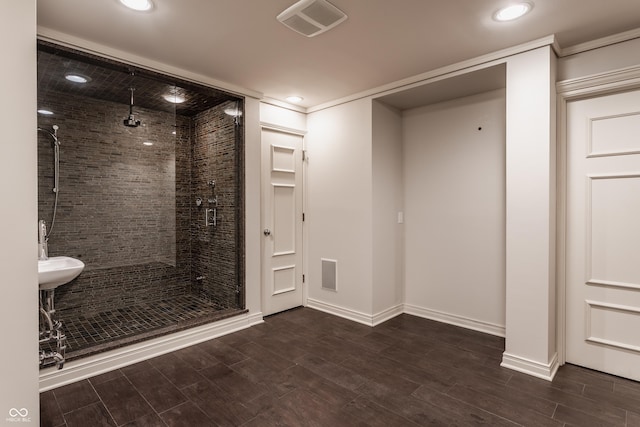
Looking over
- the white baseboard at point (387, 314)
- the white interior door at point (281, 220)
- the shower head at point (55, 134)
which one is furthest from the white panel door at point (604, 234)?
the shower head at point (55, 134)

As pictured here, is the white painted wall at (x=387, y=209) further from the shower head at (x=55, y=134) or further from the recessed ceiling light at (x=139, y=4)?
the shower head at (x=55, y=134)

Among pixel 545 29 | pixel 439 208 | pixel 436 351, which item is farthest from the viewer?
pixel 439 208

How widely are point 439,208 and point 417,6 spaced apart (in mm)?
2221

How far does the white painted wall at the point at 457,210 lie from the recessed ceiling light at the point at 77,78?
3389mm

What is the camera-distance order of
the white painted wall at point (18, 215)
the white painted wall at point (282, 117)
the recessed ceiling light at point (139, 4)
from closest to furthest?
the white painted wall at point (18, 215) → the recessed ceiling light at point (139, 4) → the white painted wall at point (282, 117)

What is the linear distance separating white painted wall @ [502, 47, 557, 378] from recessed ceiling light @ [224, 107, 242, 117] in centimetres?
264

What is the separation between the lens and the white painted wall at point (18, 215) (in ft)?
4.16

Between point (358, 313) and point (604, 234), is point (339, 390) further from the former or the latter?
point (604, 234)

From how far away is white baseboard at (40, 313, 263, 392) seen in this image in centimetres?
242

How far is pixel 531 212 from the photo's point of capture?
2.59 m

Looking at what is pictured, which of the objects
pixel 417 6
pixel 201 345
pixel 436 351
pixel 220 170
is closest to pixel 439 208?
pixel 436 351

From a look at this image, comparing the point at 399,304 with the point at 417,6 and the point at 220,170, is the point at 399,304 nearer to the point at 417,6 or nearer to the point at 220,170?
the point at 220,170

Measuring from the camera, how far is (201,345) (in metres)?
3.16

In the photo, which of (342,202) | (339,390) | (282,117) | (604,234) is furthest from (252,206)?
(604,234)
